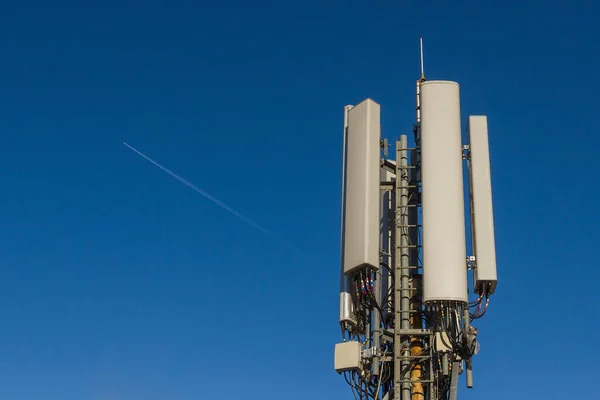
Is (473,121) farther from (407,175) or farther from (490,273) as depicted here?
(490,273)

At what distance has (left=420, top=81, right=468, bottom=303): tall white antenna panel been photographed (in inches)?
891

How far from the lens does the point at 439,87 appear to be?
82.4ft

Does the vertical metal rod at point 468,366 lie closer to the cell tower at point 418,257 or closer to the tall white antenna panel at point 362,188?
the cell tower at point 418,257

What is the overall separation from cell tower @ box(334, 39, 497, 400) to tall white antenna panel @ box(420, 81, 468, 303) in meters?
0.03

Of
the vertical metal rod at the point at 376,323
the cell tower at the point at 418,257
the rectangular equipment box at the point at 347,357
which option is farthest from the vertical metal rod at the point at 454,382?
the rectangular equipment box at the point at 347,357

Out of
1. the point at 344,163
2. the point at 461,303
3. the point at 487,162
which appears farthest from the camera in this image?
the point at 344,163

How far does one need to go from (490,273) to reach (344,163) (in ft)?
19.6

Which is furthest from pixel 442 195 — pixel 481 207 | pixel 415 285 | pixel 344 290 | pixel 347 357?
pixel 347 357

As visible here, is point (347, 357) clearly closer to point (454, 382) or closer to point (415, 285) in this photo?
point (415, 285)

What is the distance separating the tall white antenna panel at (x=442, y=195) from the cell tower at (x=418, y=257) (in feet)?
0.09

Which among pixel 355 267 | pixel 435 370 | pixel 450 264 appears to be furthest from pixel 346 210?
pixel 435 370

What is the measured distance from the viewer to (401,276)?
80.0ft

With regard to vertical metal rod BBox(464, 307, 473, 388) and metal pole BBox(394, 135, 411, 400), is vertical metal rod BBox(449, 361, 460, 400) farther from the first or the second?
metal pole BBox(394, 135, 411, 400)

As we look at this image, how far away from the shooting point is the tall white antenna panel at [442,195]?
22.6 m
